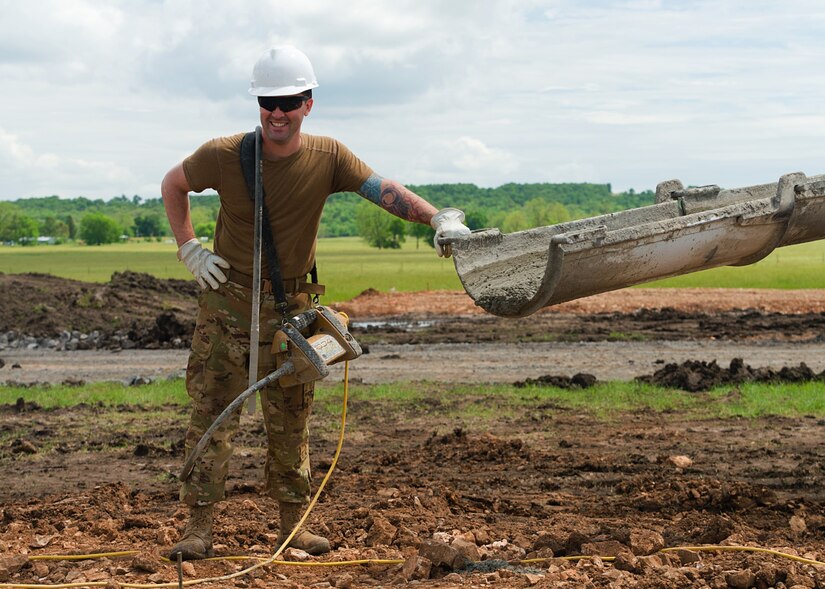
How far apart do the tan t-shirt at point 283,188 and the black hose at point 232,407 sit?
541 mm

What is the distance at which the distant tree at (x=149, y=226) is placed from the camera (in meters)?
140

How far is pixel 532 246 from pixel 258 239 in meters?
1.49

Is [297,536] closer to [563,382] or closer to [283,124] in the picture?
[283,124]

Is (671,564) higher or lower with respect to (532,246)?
lower

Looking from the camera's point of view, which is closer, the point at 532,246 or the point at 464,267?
the point at 464,267

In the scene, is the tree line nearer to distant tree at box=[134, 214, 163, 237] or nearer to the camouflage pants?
distant tree at box=[134, 214, 163, 237]

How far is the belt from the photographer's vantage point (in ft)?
18.6

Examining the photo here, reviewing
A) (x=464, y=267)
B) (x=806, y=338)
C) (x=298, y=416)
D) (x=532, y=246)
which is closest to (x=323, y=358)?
(x=298, y=416)

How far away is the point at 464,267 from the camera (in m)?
5.35

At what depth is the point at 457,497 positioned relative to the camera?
721cm

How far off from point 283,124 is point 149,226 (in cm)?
13855

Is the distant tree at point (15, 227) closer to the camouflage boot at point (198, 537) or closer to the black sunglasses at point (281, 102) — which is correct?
the camouflage boot at point (198, 537)

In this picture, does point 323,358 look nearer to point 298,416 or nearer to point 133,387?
point 298,416

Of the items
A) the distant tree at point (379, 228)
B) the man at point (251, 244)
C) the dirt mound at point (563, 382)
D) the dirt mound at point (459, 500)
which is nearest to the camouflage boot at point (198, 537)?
the man at point (251, 244)
